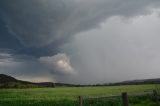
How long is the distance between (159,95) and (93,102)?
26.4 ft

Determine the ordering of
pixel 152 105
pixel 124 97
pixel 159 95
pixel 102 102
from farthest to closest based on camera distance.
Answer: pixel 102 102
pixel 152 105
pixel 159 95
pixel 124 97

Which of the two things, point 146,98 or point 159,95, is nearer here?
point 159,95

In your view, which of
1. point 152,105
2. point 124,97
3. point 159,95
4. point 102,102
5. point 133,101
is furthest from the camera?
point 133,101

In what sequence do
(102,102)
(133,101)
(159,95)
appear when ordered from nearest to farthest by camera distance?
(159,95)
(102,102)
(133,101)

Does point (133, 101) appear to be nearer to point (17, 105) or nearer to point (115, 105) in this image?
point (115, 105)

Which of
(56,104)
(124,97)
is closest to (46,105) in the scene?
(56,104)

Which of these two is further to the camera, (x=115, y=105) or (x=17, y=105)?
(x=17, y=105)

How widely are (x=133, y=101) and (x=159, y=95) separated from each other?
757 centimetres

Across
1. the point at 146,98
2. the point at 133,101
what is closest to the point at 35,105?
the point at 133,101

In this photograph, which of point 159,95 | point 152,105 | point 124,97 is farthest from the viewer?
point 152,105

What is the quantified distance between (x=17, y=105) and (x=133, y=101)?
525 inches

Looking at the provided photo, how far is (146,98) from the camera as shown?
119 ft

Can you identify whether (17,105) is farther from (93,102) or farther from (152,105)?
(152,105)

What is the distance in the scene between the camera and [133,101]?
34500 millimetres
